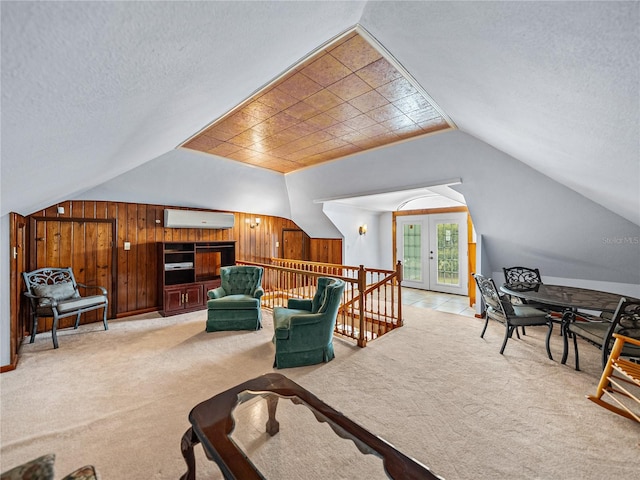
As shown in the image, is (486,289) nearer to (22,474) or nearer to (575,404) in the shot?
(575,404)

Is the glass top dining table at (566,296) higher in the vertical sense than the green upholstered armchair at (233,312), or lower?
A: higher

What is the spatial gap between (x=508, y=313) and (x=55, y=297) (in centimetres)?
632

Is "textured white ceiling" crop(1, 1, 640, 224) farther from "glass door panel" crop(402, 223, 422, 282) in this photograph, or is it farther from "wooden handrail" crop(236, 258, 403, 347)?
"glass door panel" crop(402, 223, 422, 282)

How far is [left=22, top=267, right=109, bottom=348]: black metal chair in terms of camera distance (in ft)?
11.9

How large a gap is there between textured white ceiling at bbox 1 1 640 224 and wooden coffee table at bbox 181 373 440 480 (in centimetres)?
161

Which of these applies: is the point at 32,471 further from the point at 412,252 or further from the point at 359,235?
the point at 412,252

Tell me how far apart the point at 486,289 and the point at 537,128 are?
2178mm

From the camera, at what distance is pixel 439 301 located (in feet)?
20.3

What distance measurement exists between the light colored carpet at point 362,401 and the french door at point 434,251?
10.3ft

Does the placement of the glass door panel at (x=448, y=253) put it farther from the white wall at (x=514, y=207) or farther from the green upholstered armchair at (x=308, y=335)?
the green upholstered armchair at (x=308, y=335)

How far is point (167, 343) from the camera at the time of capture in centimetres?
366

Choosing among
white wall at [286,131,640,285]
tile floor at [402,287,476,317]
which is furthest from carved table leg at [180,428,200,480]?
tile floor at [402,287,476,317]

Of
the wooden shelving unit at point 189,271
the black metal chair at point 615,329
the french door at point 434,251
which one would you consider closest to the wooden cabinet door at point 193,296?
the wooden shelving unit at point 189,271

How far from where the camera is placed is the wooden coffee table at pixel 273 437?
1.23 metres
